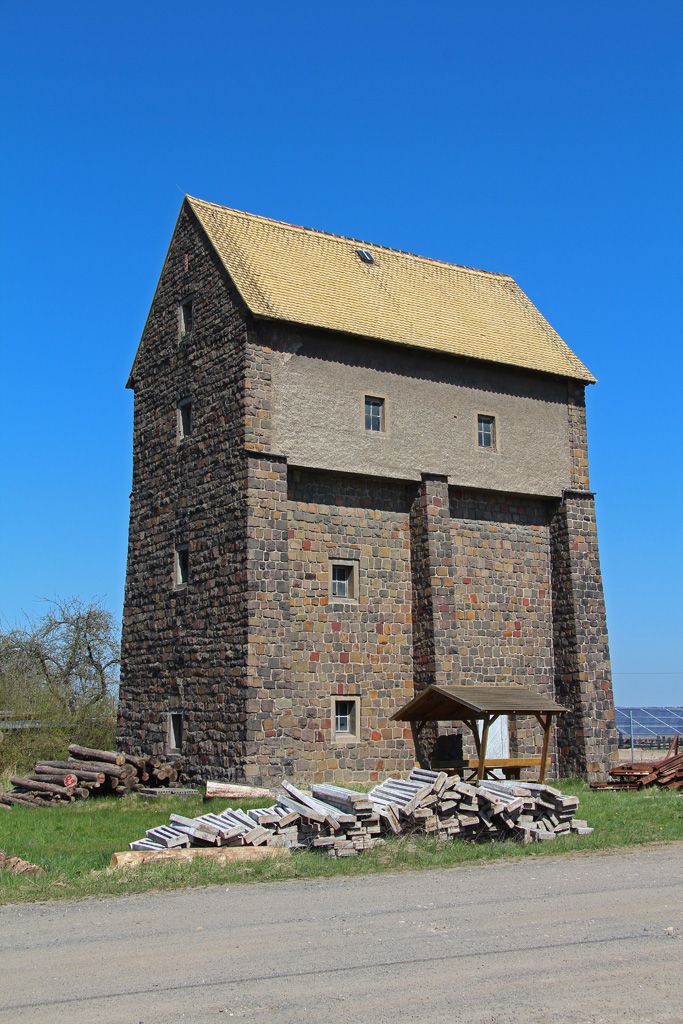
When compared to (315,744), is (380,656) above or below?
above

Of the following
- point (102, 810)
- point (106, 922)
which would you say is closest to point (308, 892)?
point (106, 922)

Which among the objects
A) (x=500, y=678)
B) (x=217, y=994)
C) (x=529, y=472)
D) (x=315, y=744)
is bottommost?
(x=217, y=994)

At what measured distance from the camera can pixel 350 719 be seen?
75.5ft

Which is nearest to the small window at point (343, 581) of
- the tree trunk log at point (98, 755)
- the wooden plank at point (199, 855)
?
the tree trunk log at point (98, 755)

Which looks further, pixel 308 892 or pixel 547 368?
pixel 547 368

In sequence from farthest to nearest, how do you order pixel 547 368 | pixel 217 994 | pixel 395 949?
pixel 547 368
pixel 395 949
pixel 217 994

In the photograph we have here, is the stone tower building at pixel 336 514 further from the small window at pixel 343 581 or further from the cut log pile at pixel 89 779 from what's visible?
the cut log pile at pixel 89 779

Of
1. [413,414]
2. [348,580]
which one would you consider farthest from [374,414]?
[348,580]

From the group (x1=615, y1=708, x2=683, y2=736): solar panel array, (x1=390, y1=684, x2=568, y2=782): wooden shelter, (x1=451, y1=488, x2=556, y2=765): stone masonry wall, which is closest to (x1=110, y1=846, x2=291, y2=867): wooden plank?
(x1=390, y1=684, x2=568, y2=782): wooden shelter

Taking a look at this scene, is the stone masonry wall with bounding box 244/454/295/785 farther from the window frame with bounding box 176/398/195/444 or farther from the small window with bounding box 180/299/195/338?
the small window with bounding box 180/299/195/338

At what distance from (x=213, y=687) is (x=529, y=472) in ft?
33.4

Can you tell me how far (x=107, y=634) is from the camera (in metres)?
42.9

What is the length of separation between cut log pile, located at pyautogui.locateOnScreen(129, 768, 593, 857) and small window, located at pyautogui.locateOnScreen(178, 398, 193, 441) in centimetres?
1145

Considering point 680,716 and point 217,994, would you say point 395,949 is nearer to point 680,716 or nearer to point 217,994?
point 217,994
